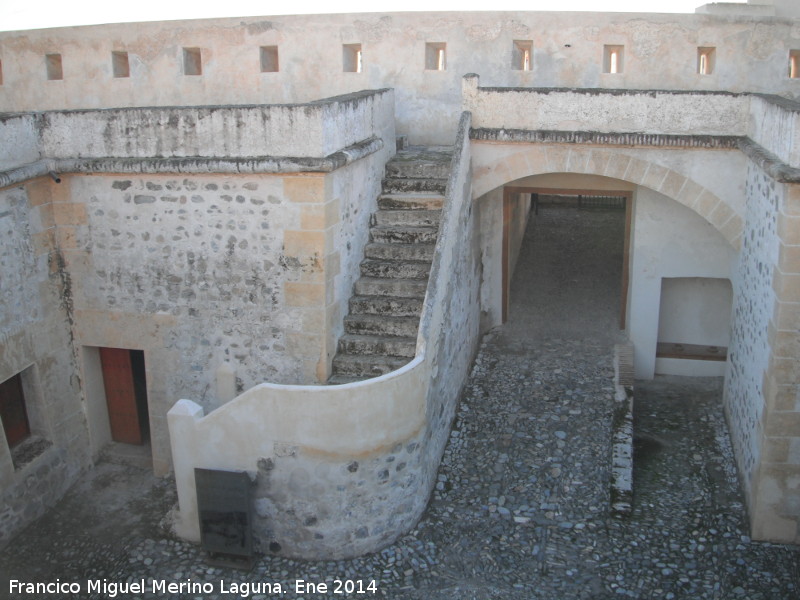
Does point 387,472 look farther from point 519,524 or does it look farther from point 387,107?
point 387,107

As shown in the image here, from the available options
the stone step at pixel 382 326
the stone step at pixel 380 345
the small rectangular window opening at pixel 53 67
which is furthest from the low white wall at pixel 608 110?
the small rectangular window opening at pixel 53 67

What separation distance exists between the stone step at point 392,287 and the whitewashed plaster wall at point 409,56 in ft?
10.5

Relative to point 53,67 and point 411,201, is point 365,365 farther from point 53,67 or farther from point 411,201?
point 53,67

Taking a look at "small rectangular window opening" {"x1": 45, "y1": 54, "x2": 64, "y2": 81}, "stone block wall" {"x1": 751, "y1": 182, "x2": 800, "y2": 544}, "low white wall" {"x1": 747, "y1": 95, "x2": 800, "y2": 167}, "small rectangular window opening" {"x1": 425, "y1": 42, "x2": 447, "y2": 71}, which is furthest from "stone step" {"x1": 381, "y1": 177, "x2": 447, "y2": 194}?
"small rectangular window opening" {"x1": 45, "y1": 54, "x2": 64, "y2": 81}

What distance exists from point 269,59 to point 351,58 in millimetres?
1215

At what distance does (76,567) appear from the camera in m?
7.47

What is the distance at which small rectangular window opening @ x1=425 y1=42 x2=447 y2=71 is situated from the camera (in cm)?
1118

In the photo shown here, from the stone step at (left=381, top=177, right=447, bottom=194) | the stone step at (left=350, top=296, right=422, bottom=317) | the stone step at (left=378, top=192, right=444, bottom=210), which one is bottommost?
the stone step at (left=350, top=296, right=422, bottom=317)

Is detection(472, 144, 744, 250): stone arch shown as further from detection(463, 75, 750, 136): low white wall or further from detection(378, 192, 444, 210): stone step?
detection(378, 192, 444, 210): stone step

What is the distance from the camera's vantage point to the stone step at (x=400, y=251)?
29.8 feet

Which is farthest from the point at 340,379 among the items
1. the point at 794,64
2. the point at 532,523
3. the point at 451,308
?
the point at 794,64

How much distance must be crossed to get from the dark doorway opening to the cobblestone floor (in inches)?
17.9

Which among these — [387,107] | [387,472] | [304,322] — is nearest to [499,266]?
[387,107]

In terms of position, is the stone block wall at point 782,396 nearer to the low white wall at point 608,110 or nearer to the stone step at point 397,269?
the low white wall at point 608,110
